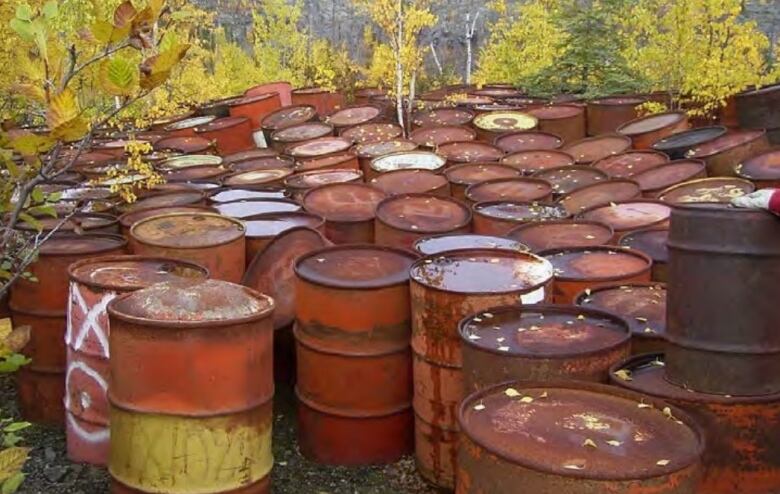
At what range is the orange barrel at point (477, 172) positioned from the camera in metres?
8.91

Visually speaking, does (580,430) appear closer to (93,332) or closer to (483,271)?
(483,271)

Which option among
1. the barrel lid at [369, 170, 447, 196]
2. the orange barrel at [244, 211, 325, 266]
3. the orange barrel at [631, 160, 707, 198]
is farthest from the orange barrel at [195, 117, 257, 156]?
the orange barrel at [631, 160, 707, 198]

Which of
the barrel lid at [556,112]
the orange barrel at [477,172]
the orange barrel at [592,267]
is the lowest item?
the orange barrel at [592,267]

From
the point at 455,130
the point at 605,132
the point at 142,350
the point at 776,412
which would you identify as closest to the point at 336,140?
the point at 455,130

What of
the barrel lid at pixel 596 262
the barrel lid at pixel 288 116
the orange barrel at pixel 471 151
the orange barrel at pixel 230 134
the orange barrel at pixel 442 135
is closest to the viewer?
the barrel lid at pixel 596 262

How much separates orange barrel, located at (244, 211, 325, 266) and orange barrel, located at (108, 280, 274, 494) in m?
1.89

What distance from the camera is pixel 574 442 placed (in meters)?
3.39

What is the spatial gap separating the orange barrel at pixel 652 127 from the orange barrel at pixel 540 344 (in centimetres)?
608

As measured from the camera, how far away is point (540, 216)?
7.36 meters

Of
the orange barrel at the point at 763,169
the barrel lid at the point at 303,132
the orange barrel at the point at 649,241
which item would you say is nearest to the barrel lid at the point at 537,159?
the orange barrel at the point at 763,169

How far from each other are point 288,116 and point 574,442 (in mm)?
10648

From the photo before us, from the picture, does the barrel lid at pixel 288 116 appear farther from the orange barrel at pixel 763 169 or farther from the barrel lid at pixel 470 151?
the orange barrel at pixel 763 169

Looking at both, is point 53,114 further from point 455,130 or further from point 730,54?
point 730,54

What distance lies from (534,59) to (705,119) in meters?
7.61
